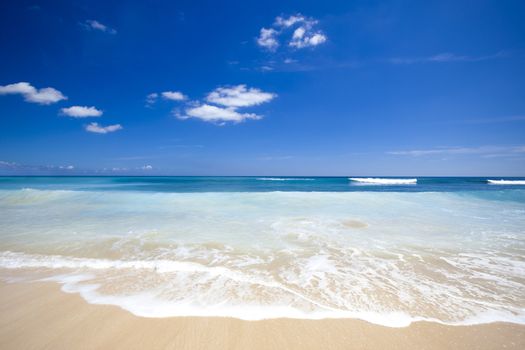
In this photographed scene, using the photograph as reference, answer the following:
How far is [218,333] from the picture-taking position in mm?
2488

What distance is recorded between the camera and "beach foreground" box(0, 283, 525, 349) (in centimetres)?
232

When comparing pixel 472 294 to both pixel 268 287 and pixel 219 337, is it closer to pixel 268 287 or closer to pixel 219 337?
pixel 268 287

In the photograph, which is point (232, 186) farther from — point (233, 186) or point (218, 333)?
point (218, 333)

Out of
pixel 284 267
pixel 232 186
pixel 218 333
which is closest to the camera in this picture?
pixel 218 333

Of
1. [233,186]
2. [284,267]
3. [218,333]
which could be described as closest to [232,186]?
[233,186]

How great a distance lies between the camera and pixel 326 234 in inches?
269

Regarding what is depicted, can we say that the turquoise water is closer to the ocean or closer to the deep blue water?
the deep blue water

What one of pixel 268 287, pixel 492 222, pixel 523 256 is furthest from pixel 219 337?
pixel 492 222

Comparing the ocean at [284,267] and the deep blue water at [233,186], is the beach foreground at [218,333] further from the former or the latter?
the deep blue water at [233,186]

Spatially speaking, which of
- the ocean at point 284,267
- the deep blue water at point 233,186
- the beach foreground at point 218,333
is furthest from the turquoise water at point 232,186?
the beach foreground at point 218,333

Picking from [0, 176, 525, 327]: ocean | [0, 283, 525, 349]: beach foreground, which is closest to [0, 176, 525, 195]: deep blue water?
[0, 176, 525, 327]: ocean

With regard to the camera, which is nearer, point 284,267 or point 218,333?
point 218,333

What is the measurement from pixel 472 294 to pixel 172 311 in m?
4.10

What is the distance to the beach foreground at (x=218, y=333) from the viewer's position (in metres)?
2.32
